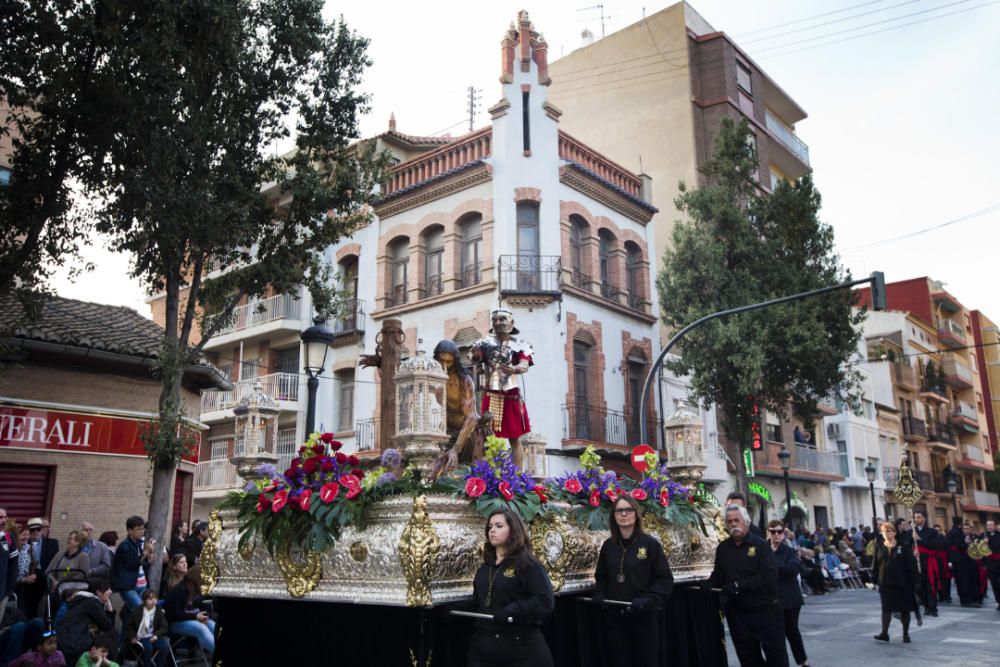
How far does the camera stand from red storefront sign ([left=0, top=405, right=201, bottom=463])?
51.4 feet

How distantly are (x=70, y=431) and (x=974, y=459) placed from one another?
65.0 m

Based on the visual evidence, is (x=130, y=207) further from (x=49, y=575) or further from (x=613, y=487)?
(x=613, y=487)

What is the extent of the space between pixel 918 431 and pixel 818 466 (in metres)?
18.7

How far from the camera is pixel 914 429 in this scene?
167 feet

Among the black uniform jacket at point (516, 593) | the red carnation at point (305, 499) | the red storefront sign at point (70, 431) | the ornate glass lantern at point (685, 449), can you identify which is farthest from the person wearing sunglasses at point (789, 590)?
the red storefront sign at point (70, 431)

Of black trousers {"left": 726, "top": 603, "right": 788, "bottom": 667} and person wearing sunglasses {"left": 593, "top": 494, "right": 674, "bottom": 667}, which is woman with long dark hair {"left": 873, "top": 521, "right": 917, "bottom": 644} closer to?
black trousers {"left": 726, "top": 603, "right": 788, "bottom": 667}

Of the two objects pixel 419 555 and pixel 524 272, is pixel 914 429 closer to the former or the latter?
pixel 524 272

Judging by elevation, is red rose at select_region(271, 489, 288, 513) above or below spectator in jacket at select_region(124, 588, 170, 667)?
above

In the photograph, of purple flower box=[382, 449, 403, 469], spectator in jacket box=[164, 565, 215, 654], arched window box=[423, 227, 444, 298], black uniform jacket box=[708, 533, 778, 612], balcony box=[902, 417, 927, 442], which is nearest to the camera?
purple flower box=[382, 449, 403, 469]

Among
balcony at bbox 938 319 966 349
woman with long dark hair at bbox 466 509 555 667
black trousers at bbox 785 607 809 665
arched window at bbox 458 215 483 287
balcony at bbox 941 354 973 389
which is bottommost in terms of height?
black trousers at bbox 785 607 809 665

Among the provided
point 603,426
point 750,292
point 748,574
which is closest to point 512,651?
point 748,574

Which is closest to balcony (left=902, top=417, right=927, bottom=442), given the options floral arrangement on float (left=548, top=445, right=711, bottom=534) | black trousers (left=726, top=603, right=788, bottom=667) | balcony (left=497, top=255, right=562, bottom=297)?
balcony (left=497, top=255, right=562, bottom=297)

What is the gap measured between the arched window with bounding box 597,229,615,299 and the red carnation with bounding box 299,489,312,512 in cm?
2034

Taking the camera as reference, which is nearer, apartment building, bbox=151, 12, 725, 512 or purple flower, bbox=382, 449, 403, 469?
purple flower, bbox=382, 449, 403, 469
